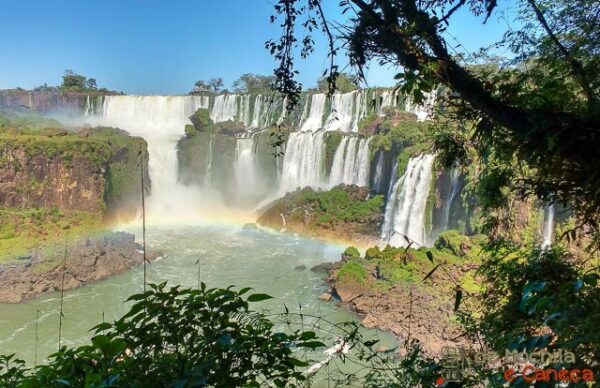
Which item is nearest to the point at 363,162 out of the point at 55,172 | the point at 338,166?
the point at 338,166

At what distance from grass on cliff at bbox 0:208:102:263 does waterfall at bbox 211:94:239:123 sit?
10.9m

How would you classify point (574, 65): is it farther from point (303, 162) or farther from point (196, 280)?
point (303, 162)

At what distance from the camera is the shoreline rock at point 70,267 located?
1345 centimetres

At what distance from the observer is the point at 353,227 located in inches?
781

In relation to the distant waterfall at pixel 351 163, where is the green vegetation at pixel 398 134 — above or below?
above

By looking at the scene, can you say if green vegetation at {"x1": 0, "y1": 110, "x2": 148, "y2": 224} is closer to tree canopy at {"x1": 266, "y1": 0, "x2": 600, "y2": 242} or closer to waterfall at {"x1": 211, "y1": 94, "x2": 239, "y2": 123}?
waterfall at {"x1": 211, "y1": 94, "x2": 239, "y2": 123}

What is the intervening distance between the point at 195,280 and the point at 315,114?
14855 mm

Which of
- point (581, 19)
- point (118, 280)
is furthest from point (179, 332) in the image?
point (118, 280)

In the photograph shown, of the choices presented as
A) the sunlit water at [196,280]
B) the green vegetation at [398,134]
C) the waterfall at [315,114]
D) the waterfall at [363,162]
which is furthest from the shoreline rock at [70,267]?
the waterfall at [315,114]

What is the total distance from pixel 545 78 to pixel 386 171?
58.4ft

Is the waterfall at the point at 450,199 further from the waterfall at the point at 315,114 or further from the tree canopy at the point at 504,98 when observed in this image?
the tree canopy at the point at 504,98

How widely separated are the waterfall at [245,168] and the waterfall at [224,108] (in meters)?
3.56

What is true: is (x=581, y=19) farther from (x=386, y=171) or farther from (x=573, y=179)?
(x=386, y=171)

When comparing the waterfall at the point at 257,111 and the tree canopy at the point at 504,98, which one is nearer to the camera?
the tree canopy at the point at 504,98
